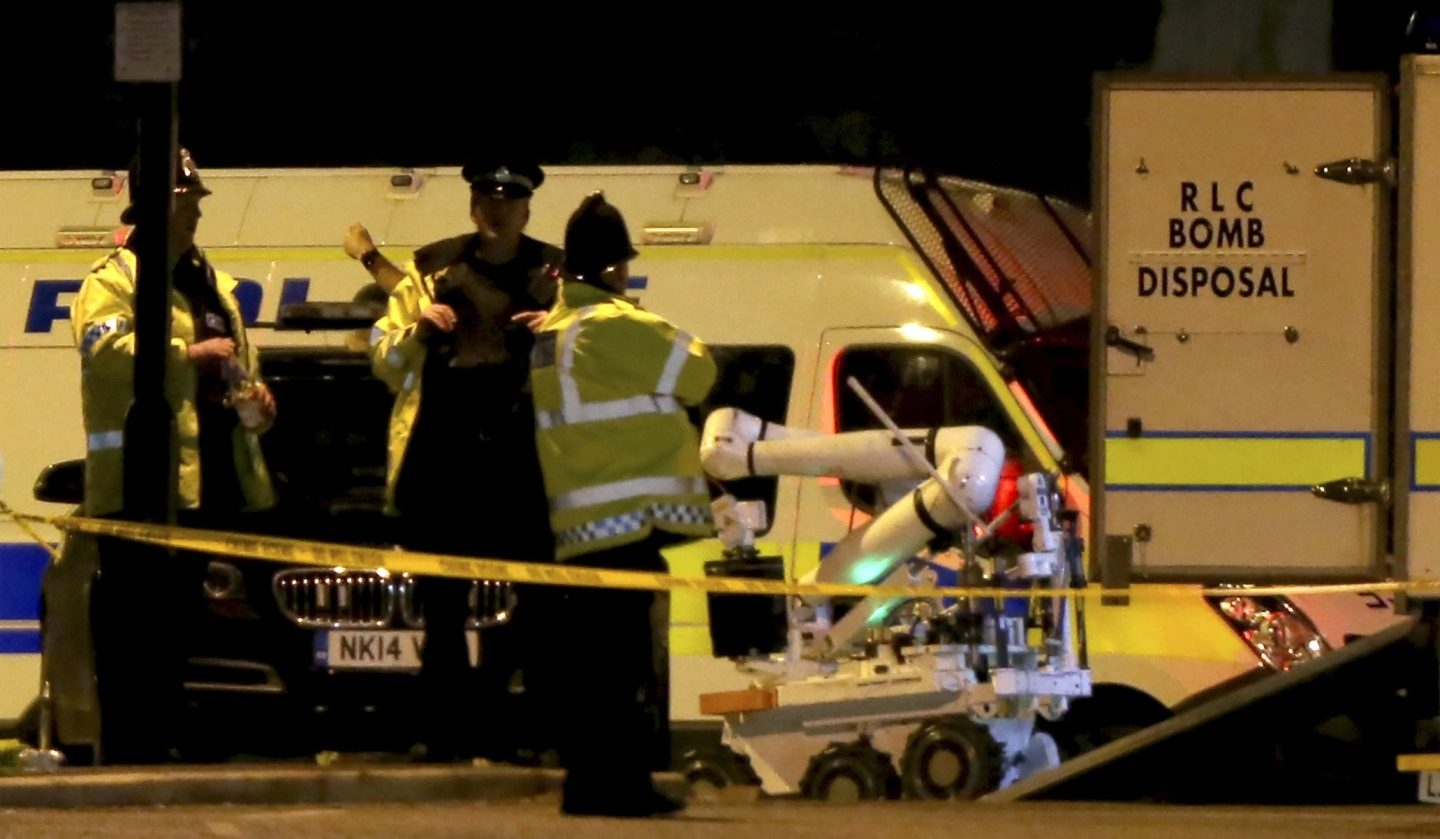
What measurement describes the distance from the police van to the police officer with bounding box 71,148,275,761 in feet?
2.66

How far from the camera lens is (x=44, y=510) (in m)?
10.8

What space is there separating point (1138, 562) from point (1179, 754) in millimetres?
704

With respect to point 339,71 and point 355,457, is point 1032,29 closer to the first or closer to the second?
point 339,71

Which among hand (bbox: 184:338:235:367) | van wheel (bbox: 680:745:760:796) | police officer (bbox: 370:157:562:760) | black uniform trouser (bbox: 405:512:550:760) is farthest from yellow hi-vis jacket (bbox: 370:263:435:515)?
van wheel (bbox: 680:745:760:796)

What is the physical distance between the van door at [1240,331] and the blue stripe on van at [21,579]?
4.26 meters

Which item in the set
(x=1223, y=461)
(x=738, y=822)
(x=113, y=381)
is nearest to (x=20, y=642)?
(x=113, y=381)

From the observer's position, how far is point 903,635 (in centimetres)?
931

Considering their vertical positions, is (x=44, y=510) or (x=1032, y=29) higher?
(x=1032, y=29)

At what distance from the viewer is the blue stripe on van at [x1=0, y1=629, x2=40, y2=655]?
425 inches

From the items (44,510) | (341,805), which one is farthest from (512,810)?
(44,510)

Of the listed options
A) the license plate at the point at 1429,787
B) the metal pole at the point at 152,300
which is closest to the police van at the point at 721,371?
the license plate at the point at 1429,787

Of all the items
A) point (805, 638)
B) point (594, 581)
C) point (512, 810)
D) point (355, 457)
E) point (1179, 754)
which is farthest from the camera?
point (355, 457)

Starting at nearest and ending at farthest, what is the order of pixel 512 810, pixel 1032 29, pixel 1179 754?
pixel 512 810 < pixel 1179 754 < pixel 1032 29

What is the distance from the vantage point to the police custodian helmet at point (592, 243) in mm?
7438
